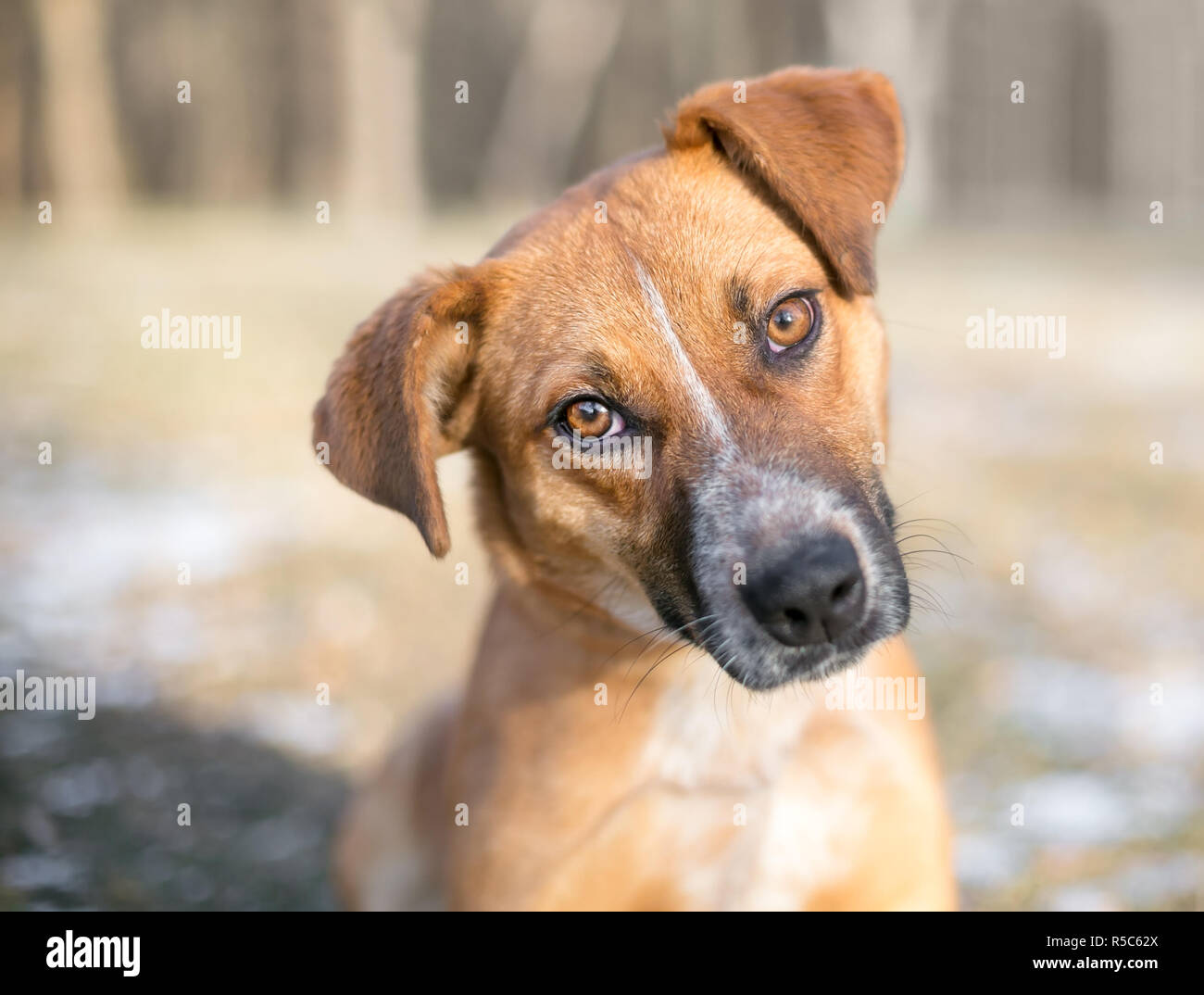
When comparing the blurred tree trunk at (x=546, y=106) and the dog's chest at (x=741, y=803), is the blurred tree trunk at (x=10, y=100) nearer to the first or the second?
the blurred tree trunk at (x=546, y=106)

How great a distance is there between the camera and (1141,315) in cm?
1488

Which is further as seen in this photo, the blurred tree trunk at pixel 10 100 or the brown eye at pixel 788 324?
the blurred tree trunk at pixel 10 100

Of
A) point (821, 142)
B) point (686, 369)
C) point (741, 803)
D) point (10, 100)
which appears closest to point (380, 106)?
point (10, 100)

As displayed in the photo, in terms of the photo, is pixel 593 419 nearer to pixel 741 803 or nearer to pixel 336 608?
pixel 741 803

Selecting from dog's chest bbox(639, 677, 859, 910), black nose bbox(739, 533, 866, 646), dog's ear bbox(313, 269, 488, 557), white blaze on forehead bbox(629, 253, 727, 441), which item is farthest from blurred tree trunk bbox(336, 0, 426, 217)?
black nose bbox(739, 533, 866, 646)

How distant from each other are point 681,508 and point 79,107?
21.3m

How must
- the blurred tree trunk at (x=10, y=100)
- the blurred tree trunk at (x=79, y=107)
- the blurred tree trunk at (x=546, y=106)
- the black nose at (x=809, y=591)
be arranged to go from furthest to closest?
the blurred tree trunk at (x=546, y=106) < the blurred tree trunk at (x=10, y=100) < the blurred tree trunk at (x=79, y=107) < the black nose at (x=809, y=591)

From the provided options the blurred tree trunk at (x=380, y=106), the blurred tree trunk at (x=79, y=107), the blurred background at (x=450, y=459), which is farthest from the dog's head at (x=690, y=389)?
the blurred tree trunk at (x=380, y=106)

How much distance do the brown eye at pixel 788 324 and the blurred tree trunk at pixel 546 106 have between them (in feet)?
75.9

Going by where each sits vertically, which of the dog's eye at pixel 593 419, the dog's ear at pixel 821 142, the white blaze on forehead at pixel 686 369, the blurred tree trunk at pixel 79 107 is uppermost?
the blurred tree trunk at pixel 79 107

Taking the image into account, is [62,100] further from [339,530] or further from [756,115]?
[756,115]

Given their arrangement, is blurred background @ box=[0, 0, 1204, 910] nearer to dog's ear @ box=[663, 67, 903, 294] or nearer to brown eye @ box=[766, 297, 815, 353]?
dog's ear @ box=[663, 67, 903, 294]

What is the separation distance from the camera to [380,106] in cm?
2252

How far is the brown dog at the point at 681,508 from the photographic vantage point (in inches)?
125
